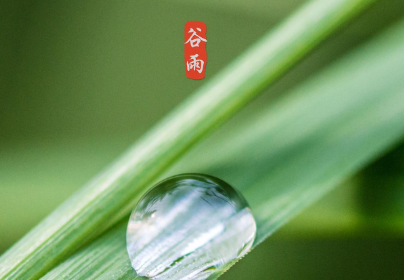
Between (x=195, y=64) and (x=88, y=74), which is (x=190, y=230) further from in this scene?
(x=88, y=74)

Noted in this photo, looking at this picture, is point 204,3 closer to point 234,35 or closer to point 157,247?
point 234,35

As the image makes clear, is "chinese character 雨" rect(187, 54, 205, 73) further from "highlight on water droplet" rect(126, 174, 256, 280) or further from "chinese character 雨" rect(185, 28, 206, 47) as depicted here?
"highlight on water droplet" rect(126, 174, 256, 280)

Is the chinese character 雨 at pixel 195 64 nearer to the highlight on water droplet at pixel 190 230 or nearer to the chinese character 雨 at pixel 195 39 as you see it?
the chinese character 雨 at pixel 195 39

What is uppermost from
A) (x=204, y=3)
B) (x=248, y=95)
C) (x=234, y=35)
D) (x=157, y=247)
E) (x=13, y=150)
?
(x=204, y=3)

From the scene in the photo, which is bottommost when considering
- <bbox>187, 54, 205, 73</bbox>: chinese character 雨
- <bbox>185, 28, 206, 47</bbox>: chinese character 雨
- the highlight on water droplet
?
the highlight on water droplet

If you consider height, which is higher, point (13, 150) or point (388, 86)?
point (13, 150)

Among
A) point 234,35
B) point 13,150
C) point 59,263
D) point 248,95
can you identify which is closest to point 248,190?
point 248,95

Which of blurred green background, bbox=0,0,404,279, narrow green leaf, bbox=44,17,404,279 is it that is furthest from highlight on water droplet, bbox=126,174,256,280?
blurred green background, bbox=0,0,404,279
